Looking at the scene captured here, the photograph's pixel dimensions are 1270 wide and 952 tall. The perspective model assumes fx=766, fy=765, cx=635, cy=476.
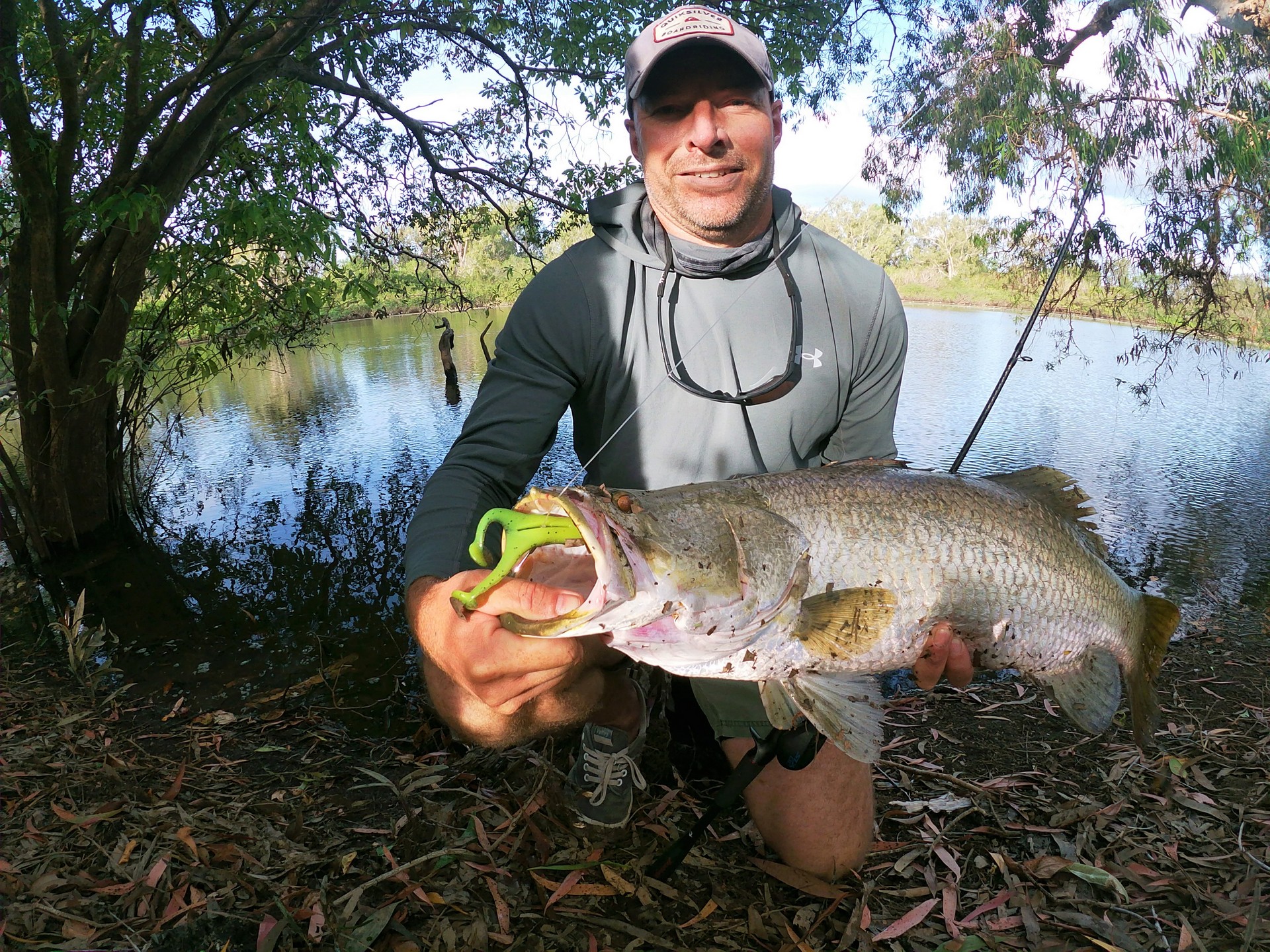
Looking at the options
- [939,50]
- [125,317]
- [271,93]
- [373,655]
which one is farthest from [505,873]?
[939,50]

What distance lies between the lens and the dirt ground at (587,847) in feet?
8.14

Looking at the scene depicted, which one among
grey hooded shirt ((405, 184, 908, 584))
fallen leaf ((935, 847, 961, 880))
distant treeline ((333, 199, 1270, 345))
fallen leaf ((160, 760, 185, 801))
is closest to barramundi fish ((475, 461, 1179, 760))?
grey hooded shirt ((405, 184, 908, 584))

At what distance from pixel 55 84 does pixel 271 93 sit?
5.94ft

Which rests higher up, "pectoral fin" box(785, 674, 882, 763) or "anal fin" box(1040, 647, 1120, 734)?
"pectoral fin" box(785, 674, 882, 763)

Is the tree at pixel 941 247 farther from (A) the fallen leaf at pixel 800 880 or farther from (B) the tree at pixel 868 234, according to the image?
(A) the fallen leaf at pixel 800 880

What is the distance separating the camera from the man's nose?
283cm

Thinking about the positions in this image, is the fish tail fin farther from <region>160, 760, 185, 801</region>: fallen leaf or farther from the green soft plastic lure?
<region>160, 760, 185, 801</region>: fallen leaf

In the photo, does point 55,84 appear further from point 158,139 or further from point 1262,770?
point 1262,770

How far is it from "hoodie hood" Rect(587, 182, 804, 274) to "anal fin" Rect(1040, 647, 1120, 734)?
6.00 ft

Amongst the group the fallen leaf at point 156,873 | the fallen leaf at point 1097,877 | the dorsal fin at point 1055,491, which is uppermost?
the dorsal fin at point 1055,491

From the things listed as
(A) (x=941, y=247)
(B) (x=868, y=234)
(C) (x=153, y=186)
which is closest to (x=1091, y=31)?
(C) (x=153, y=186)

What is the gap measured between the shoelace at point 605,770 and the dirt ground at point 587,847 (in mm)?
165

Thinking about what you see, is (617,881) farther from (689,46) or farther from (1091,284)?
(1091,284)

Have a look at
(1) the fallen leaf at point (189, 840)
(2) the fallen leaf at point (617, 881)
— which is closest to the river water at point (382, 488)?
(1) the fallen leaf at point (189, 840)
